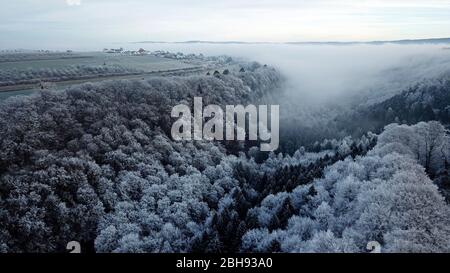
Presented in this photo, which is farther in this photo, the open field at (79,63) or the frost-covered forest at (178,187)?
the open field at (79,63)

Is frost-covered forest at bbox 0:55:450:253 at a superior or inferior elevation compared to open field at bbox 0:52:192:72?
inferior

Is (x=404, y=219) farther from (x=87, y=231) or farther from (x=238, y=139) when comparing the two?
(x=238, y=139)

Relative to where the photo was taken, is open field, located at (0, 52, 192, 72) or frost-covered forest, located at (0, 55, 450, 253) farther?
open field, located at (0, 52, 192, 72)

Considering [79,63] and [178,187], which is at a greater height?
[79,63]

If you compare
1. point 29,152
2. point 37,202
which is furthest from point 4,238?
point 29,152

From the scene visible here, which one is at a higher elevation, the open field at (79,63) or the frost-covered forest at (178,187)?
the open field at (79,63)

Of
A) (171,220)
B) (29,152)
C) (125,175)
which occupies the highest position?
(29,152)

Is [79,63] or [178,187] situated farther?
[79,63]
